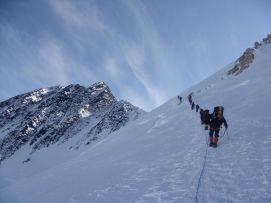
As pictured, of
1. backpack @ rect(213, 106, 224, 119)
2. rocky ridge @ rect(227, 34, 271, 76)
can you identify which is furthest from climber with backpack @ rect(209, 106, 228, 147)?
rocky ridge @ rect(227, 34, 271, 76)

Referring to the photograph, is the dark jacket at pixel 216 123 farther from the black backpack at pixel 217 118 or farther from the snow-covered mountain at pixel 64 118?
the snow-covered mountain at pixel 64 118

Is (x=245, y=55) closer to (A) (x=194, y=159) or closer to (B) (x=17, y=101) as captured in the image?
(A) (x=194, y=159)

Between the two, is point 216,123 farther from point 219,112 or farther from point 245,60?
point 245,60

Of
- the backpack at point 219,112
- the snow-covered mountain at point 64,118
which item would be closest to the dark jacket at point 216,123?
the backpack at point 219,112

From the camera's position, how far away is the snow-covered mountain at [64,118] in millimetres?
90269

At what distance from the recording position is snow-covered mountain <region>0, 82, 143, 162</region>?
90.3 metres

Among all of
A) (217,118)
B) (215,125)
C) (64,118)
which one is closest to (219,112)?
(217,118)

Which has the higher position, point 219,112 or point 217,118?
point 219,112

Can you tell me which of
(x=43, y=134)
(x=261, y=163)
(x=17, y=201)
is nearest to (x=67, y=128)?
(x=43, y=134)

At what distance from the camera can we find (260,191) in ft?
27.8

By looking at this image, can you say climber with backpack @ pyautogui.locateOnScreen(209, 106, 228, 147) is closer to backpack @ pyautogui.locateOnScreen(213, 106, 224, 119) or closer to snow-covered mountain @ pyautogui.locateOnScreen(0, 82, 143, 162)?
backpack @ pyautogui.locateOnScreen(213, 106, 224, 119)

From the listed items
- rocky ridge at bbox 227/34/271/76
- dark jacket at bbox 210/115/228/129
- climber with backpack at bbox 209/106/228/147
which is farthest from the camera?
rocky ridge at bbox 227/34/271/76

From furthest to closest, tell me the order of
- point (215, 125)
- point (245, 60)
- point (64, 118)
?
point (64, 118) → point (245, 60) → point (215, 125)

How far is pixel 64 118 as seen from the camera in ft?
360
